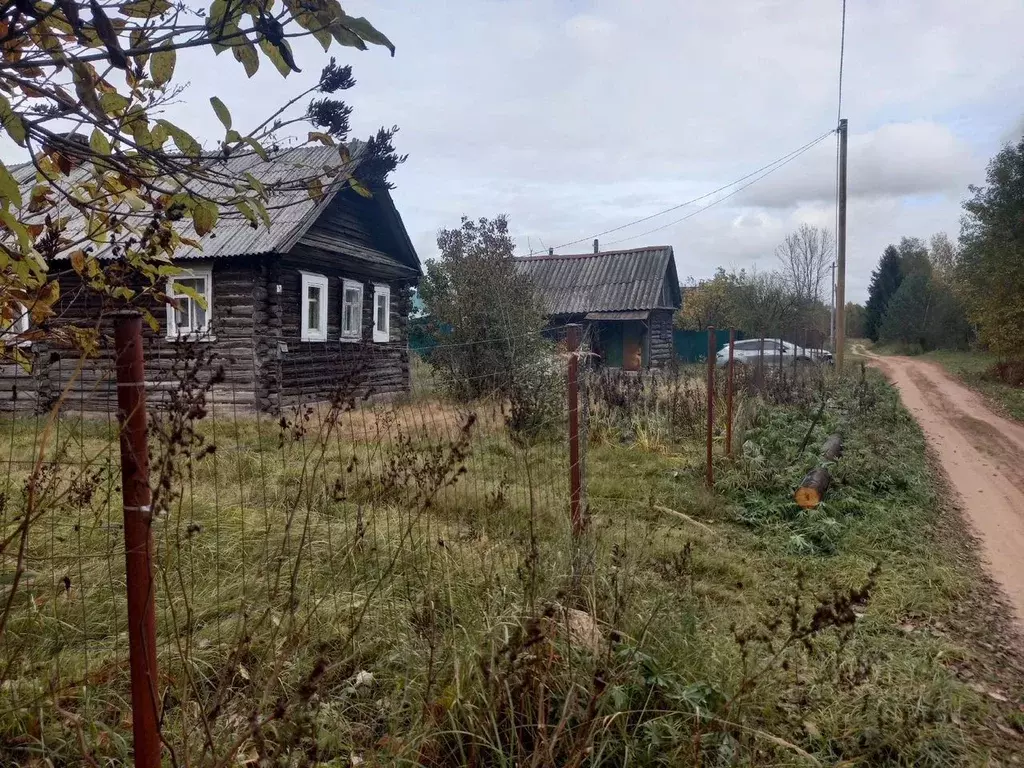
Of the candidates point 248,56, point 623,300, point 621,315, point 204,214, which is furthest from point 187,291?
point 623,300

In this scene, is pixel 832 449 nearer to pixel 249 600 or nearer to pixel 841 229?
pixel 249 600

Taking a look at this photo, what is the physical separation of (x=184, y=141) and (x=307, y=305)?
11.1 m

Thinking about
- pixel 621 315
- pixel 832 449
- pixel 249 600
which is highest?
pixel 621 315

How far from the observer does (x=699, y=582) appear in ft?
15.8

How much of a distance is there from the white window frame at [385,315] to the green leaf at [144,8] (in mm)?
13134

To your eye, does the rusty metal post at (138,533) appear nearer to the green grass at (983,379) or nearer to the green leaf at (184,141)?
the green leaf at (184,141)

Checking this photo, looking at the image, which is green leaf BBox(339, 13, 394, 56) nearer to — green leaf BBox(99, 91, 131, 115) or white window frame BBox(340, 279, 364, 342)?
green leaf BBox(99, 91, 131, 115)

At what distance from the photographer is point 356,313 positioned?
1421cm

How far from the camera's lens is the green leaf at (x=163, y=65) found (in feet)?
5.87

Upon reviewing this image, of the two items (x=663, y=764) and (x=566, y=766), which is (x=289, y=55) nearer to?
(x=566, y=766)

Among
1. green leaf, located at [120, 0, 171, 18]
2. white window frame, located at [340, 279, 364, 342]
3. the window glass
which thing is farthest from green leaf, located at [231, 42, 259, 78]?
white window frame, located at [340, 279, 364, 342]

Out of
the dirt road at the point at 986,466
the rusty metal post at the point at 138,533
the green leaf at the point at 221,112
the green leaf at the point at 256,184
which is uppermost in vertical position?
the green leaf at the point at 221,112

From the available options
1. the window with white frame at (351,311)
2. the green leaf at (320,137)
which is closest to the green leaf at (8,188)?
the green leaf at (320,137)

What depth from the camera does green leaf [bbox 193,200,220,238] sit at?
1.96m
